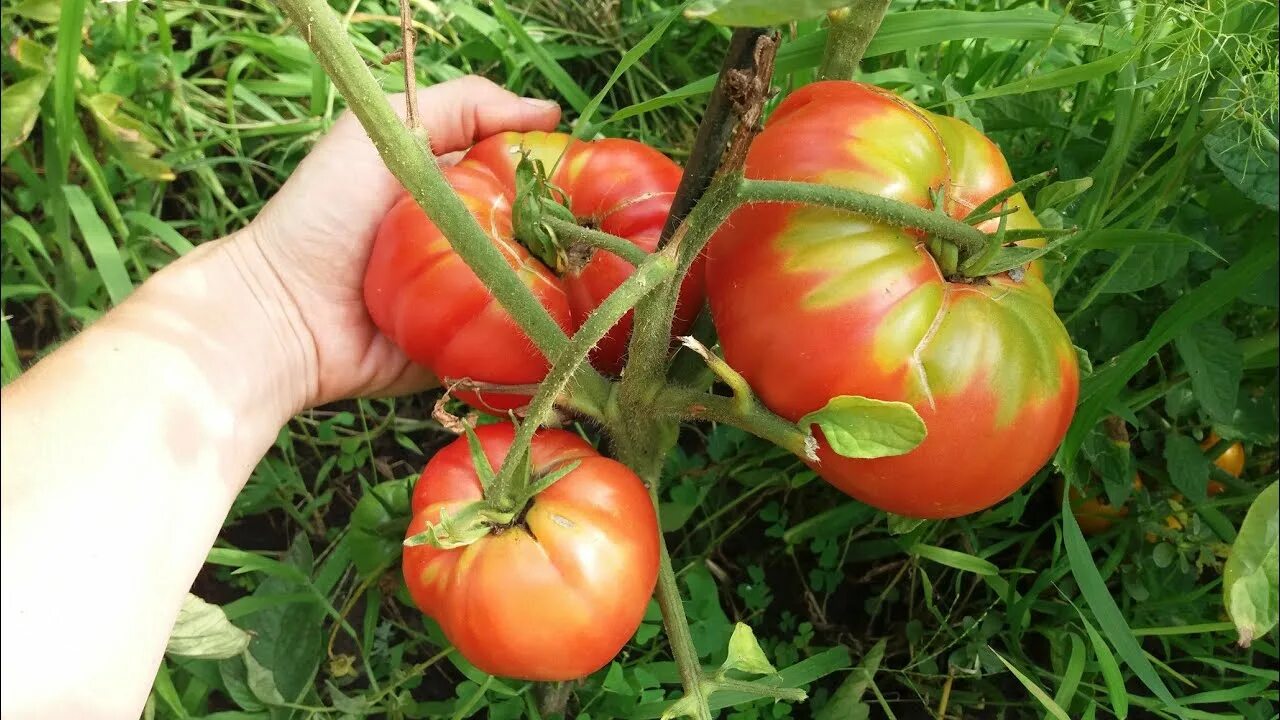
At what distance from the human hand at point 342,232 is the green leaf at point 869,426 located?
83 cm

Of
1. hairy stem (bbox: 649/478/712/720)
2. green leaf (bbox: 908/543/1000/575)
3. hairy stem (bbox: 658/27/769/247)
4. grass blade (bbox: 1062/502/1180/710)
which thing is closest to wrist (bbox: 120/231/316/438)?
hairy stem (bbox: 649/478/712/720)

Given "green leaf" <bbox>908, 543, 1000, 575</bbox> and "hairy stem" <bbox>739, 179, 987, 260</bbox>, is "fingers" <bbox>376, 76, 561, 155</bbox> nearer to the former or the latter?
"hairy stem" <bbox>739, 179, 987, 260</bbox>

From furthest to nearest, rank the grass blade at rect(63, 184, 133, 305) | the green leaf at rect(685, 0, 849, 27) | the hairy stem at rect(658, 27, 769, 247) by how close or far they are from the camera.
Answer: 1. the grass blade at rect(63, 184, 133, 305)
2. the hairy stem at rect(658, 27, 769, 247)
3. the green leaf at rect(685, 0, 849, 27)

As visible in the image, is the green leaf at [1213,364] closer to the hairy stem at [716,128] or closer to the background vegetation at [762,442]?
the background vegetation at [762,442]

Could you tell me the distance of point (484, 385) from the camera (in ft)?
3.86

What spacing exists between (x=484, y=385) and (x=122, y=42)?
4.09 feet

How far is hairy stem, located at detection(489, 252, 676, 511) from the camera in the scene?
33.0 inches

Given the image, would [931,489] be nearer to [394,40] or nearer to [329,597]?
[329,597]

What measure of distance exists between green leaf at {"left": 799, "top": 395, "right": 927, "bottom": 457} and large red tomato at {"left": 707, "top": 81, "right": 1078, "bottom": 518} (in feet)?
0.15

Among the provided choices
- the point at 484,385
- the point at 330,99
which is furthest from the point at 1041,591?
the point at 330,99

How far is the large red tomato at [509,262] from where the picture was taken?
1178 mm

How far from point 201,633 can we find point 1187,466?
1369 millimetres

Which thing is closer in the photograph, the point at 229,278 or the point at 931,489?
the point at 931,489

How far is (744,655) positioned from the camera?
1.04 m
